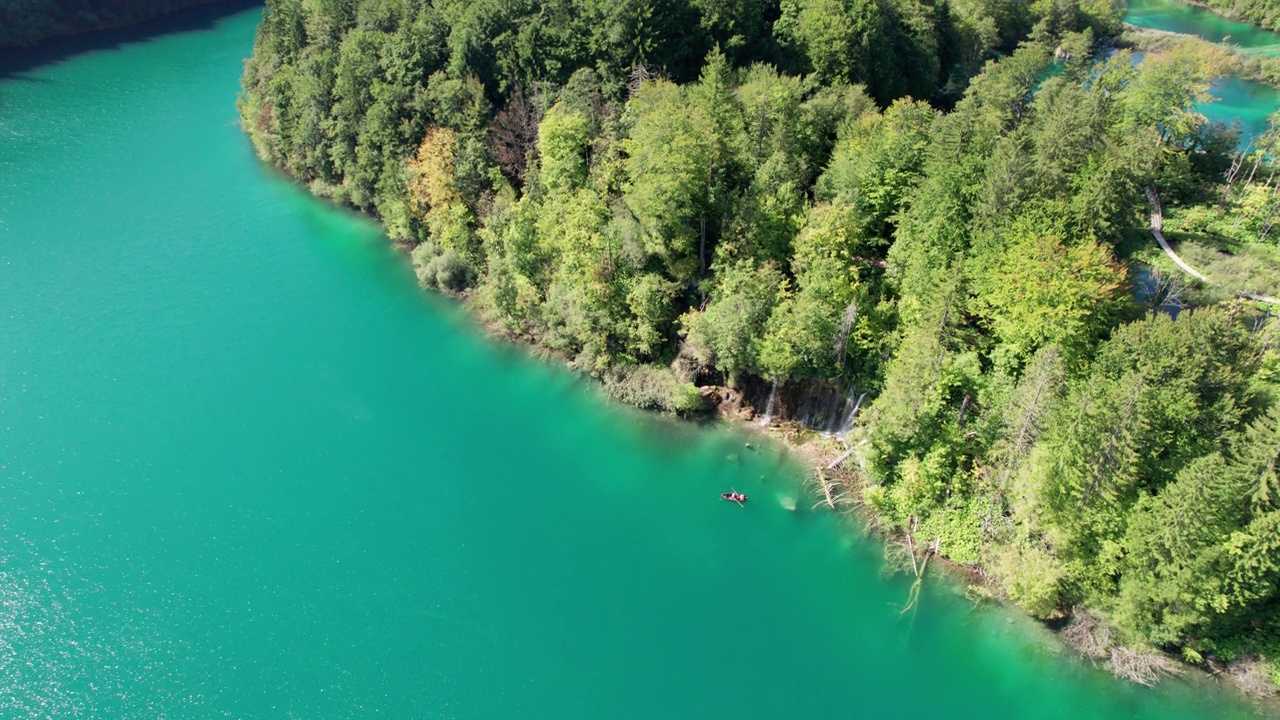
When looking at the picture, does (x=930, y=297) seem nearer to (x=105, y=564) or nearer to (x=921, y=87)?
(x=921, y=87)

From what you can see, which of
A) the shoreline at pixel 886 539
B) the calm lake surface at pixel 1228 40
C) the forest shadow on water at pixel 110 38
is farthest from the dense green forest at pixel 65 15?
the calm lake surface at pixel 1228 40

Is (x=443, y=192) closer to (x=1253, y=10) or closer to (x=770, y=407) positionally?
(x=770, y=407)

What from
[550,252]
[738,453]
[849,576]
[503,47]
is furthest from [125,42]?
[849,576]

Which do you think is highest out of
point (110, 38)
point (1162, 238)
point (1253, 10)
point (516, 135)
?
point (1253, 10)

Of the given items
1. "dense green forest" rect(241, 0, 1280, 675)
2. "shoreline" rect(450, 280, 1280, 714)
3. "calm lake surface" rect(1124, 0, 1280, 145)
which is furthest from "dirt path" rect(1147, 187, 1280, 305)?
"calm lake surface" rect(1124, 0, 1280, 145)

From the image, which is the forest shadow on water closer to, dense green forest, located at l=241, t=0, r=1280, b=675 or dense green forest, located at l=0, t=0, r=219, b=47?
dense green forest, located at l=0, t=0, r=219, b=47

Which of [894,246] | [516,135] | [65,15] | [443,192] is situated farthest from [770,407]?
[65,15]
